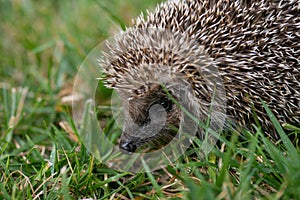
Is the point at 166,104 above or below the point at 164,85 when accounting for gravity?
below

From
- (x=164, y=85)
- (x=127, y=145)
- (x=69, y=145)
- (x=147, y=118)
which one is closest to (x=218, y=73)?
(x=164, y=85)

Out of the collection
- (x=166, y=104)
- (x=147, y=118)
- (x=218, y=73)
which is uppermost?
(x=218, y=73)

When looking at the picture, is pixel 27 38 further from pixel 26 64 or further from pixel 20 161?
pixel 20 161

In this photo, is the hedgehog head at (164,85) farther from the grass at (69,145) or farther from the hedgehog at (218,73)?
the grass at (69,145)

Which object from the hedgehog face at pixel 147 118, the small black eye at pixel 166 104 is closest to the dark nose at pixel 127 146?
the hedgehog face at pixel 147 118

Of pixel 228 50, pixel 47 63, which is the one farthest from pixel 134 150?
pixel 47 63

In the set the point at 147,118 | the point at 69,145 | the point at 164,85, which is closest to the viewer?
the point at 164,85

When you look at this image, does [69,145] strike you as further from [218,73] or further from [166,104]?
[218,73]
